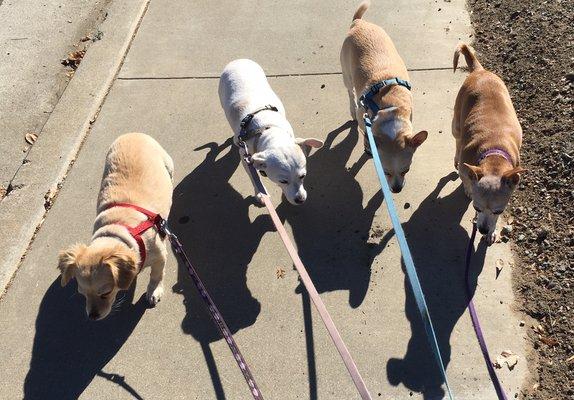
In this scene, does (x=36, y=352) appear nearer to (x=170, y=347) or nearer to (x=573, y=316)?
(x=170, y=347)

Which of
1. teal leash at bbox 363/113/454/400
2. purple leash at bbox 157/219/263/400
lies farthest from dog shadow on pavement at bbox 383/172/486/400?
purple leash at bbox 157/219/263/400

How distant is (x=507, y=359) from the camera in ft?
11.9

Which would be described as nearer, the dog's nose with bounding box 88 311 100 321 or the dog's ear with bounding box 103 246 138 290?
the dog's ear with bounding box 103 246 138 290

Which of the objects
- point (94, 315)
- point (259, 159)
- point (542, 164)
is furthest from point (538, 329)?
point (94, 315)

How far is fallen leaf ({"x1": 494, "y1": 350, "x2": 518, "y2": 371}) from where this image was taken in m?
3.59

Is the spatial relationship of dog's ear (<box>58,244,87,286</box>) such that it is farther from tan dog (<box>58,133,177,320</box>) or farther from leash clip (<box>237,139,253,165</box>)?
leash clip (<box>237,139,253,165</box>)

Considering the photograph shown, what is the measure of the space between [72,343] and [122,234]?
3.65ft

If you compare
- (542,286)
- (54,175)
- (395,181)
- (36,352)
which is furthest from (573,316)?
(54,175)

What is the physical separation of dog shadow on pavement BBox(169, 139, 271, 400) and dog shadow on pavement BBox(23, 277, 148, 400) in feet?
1.67

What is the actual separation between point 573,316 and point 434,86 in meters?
2.85

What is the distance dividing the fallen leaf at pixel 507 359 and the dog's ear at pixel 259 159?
2.33 meters

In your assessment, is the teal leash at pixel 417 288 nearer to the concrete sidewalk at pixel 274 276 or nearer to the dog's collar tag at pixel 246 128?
the concrete sidewalk at pixel 274 276

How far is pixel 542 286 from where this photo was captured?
394 centimetres

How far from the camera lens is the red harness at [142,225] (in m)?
3.63
